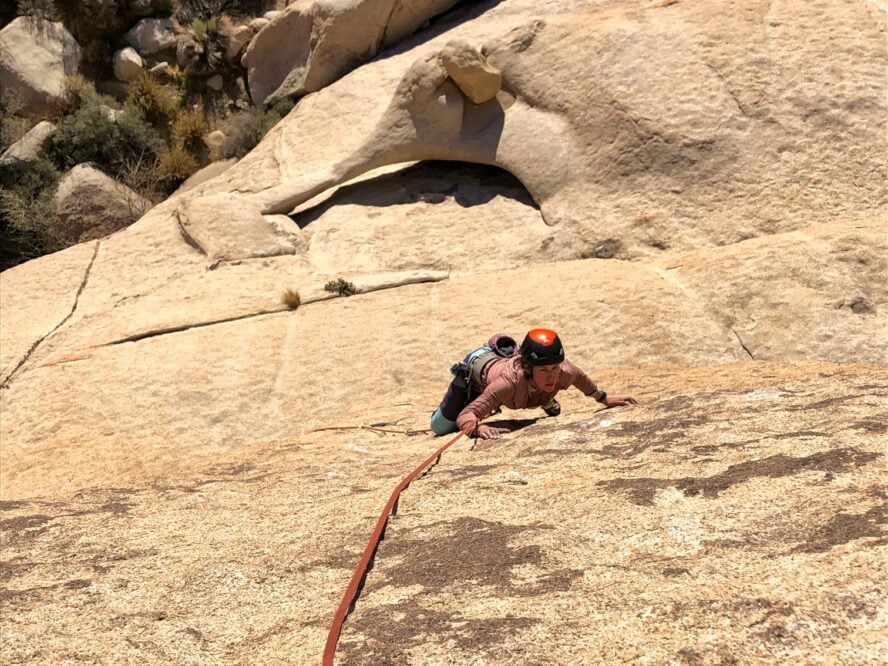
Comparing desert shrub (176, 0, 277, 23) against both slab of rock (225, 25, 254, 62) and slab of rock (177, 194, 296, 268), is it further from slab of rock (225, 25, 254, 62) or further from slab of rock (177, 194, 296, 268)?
slab of rock (177, 194, 296, 268)

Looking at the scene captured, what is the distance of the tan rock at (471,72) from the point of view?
428 inches

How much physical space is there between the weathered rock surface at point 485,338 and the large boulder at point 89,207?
368 centimetres

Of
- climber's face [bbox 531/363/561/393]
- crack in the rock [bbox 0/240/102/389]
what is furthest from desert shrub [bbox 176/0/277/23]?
climber's face [bbox 531/363/561/393]

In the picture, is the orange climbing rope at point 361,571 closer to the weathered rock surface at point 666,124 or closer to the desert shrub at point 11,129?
the weathered rock surface at point 666,124

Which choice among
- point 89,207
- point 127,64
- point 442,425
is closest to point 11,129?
point 127,64

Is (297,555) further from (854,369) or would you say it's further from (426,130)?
(426,130)

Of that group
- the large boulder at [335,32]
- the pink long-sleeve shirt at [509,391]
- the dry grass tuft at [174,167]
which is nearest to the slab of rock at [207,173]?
the dry grass tuft at [174,167]

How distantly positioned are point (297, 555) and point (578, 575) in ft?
4.84

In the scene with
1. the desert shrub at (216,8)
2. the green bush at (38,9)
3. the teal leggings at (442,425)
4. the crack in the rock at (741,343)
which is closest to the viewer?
the teal leggings at (442,425)

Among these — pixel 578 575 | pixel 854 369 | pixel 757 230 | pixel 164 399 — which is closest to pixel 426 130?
pixel 757 230

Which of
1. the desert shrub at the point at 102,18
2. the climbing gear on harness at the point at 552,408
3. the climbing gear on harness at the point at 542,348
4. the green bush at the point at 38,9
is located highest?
the green bush at the point at 38,9

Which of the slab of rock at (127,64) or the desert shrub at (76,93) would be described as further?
the slab of rock at (127,64)

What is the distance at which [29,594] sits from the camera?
387cm

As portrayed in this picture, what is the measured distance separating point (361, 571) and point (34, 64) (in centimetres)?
1945
